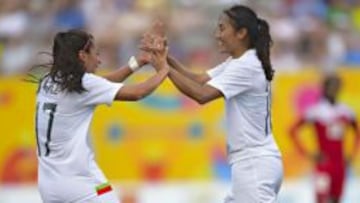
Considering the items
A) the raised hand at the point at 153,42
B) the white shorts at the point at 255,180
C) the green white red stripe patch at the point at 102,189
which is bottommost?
the white shorts at the point at 255,180

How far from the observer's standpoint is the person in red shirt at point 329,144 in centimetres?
1463

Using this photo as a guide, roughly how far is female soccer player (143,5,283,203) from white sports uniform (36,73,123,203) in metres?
0.61

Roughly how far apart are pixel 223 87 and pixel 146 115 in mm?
7080

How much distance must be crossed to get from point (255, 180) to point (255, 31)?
1.07 meters

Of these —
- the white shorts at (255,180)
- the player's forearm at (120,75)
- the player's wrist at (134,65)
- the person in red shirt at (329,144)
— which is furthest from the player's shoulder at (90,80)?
the person in red shirt at (329,144)

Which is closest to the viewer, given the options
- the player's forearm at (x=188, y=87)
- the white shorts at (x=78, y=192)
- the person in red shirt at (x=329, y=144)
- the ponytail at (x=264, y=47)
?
the white shorts at (x=78, y=192)

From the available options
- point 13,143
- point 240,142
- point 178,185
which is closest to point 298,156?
point 178,185

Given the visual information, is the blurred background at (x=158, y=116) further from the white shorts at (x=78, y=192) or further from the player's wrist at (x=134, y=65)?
the white shorts at (x=78, y=192)

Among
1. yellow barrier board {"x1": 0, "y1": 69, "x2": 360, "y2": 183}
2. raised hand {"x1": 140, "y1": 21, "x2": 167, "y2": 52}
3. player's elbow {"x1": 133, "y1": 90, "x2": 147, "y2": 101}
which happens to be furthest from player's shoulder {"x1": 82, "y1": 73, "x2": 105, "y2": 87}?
yellow barrier board {"x1": 0, "y1": 69, "x2": 360, "y2": 183}

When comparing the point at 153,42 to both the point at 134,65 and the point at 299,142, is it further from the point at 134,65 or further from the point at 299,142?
the point at 299,142

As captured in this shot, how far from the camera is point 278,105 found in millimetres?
16781

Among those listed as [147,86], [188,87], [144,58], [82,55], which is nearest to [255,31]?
[188,87]

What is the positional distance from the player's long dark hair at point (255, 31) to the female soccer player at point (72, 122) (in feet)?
2.73

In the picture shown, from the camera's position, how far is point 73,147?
30.5 feet
